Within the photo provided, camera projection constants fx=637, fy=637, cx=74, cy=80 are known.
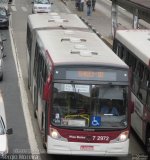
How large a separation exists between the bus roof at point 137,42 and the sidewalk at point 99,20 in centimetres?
1545

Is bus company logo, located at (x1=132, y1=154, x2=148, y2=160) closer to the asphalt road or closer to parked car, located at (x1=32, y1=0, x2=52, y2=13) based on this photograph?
the asphalt road

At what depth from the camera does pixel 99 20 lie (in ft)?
168

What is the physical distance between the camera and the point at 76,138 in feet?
51.0

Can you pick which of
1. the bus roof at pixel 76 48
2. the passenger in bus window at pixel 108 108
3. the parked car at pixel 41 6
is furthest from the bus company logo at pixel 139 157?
the parked car at pixel 41 6

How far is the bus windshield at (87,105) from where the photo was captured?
1539 cm

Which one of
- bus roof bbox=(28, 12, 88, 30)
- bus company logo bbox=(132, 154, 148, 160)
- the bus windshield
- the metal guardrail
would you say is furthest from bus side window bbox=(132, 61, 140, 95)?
the metal guardrail

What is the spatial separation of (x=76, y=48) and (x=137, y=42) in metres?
2.89

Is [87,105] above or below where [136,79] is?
above

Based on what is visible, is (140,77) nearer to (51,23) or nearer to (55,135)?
(55,135)

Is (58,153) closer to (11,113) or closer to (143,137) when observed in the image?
(143,137)

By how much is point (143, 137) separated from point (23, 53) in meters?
18.1

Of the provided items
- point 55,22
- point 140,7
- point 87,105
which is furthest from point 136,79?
point 140,7

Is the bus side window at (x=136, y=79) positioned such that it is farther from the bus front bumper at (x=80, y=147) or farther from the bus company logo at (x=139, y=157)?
the bus front bumper at (x=80, y=147)

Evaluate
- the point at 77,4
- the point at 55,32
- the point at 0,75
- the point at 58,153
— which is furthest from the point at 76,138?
the point at 77,4
